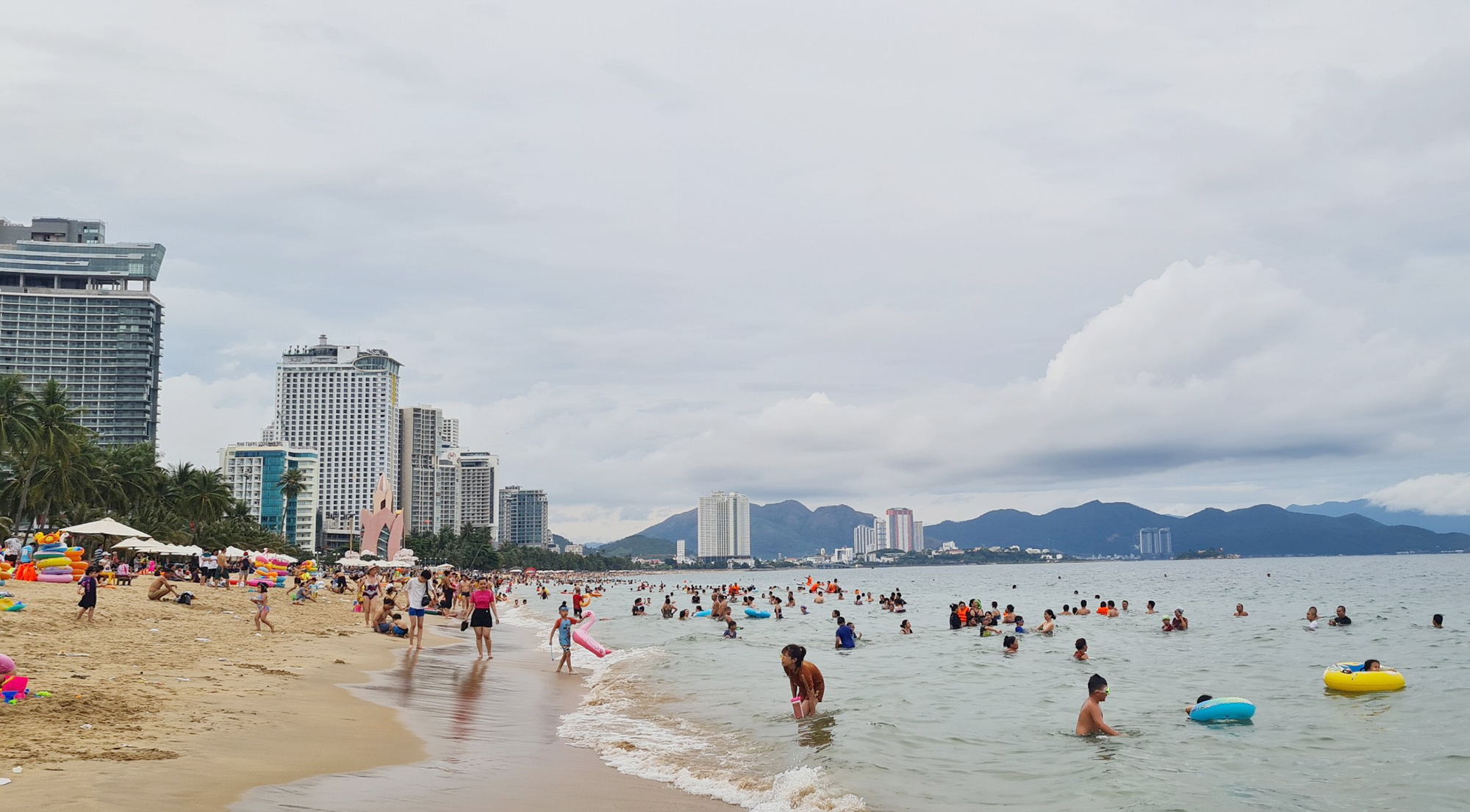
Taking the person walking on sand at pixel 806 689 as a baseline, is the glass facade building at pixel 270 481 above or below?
above

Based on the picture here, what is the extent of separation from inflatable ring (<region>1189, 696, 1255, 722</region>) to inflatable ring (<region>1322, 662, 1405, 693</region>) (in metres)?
4.39

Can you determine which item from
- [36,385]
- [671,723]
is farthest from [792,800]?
[36,385]

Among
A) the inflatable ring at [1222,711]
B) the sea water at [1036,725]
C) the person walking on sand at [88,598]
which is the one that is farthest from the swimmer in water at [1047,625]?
the person walking on sand at [88,598]

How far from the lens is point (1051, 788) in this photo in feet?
34.9

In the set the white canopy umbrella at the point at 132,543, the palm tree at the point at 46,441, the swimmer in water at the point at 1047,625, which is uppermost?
the palm tree at the point at 46,441

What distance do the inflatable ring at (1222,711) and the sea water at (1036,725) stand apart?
27cm

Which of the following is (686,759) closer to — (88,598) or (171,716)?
(171,716)

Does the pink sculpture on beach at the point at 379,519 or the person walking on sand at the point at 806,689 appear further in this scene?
the pink sculpture on beach at the point at 379,519

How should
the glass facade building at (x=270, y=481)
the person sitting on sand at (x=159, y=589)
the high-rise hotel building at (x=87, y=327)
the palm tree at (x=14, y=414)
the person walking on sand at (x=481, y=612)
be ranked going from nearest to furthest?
1. the person walking on sand at (x=481, y=612)
2. the person sitting on sand at (x=159, y=589)
3. the palm tree at (x=14, y=414)
4. the high-rise hotel building at (x=87, y=327)
5. the glass facade building at (x=270, y=481)

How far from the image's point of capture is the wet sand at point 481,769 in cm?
847

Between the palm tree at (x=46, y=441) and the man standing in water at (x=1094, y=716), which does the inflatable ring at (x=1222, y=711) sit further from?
the palm tree at (x=46, y=441)

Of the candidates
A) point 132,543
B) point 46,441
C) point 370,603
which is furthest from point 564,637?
point 46,441

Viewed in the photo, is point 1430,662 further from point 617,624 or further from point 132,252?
point 132,252

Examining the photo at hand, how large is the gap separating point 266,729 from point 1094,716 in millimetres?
10494
